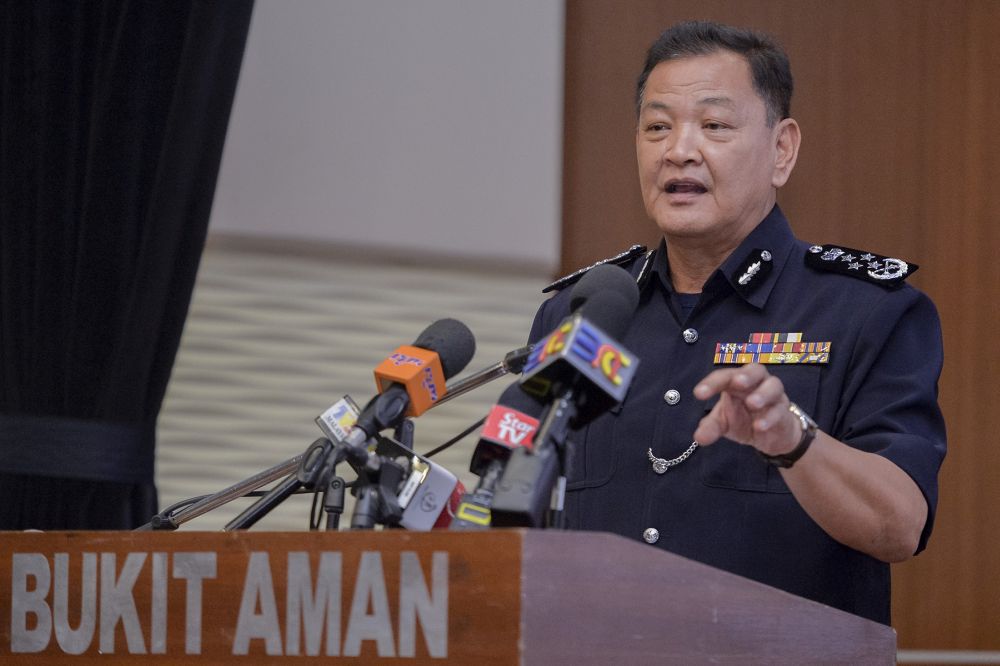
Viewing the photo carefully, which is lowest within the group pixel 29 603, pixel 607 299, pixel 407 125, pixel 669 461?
pixel 29 603

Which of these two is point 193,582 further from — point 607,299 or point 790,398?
point 790,398

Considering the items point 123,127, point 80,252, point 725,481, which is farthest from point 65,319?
point 725,481

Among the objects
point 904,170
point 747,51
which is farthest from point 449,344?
point 904,170

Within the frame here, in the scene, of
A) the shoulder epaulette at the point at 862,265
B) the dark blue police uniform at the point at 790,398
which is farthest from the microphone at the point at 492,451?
the shoulder epaulette at the point at 862,265

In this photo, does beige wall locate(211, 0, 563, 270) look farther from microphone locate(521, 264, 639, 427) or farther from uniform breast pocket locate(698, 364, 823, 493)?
microphone locate(521, 264, 639, 427)

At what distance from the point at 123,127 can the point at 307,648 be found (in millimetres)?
2084

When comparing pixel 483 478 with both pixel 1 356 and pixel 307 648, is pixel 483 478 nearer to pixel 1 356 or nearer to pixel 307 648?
pixel 307 648

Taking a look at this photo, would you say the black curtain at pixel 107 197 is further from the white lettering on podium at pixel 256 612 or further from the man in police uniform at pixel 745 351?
the white lettering on podium at pixel 256 612

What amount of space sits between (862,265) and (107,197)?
1767 millimetres

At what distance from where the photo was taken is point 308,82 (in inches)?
128

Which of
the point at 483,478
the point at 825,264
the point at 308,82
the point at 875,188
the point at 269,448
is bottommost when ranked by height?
the point at 269,448

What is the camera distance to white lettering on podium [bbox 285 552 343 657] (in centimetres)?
118

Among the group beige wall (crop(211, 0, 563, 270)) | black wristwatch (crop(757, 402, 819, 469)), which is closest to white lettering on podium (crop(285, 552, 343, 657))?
black wristwatch (crop(757, 402, 819, 469))

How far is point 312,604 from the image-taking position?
119cm
